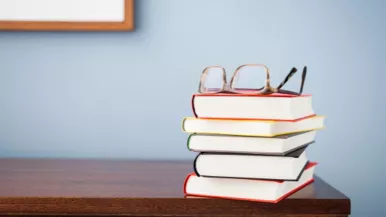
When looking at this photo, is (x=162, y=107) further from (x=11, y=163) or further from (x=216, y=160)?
(x=216, y=160)

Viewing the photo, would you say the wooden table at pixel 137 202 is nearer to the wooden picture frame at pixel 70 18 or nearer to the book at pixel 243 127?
the book at pixel 243 127

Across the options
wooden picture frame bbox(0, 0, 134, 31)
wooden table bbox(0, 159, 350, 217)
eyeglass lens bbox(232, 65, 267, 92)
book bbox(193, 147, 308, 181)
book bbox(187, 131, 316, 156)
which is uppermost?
wooden picture frame bbox(0, 0, 134, 31)

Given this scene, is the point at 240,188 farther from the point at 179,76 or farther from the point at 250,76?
the point at 179,76

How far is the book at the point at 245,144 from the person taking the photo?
2.64 ft

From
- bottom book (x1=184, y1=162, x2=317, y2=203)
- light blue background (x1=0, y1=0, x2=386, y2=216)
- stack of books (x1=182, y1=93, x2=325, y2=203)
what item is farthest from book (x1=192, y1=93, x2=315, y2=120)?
light blue background (x1=0, y1=0, x2=386, y2=216)

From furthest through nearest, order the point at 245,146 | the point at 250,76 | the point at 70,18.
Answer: the point at 70,18 < the point at 250,76 < the point at 245,146

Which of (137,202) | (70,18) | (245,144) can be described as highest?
(70,18)

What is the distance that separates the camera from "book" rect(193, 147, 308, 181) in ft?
2.65

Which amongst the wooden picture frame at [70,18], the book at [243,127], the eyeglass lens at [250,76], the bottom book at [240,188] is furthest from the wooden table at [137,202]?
the wooden picture frame at [70,18]

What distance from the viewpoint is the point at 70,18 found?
133cm

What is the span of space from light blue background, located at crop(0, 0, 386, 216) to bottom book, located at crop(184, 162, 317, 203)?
0.49 meters

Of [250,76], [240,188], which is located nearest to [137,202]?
[240,188]

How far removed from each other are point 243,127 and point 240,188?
4.1 inches

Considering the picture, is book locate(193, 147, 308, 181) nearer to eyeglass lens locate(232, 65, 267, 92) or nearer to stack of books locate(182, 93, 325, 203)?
stack of books locate(182, 93, 325, 203)
